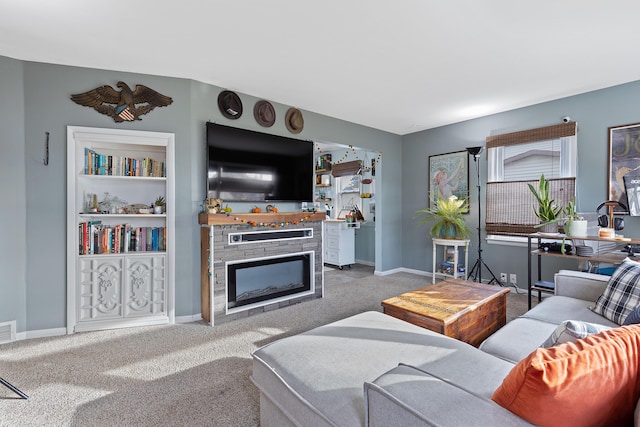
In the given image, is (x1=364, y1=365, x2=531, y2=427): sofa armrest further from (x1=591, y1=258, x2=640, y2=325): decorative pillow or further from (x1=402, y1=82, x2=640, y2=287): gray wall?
(x1=402, y1=82, x2=640, y2=287): gray wall

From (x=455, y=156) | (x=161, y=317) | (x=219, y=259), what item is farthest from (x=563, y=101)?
(x=161, y=317)

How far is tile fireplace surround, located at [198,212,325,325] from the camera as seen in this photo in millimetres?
3055

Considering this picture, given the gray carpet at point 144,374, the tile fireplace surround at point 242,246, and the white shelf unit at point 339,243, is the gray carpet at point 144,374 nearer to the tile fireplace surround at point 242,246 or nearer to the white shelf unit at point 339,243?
the tile fireplace surround at point 242,246

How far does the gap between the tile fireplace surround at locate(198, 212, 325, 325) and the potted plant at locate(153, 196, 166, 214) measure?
1.33 feet

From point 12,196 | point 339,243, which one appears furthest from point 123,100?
point 339,243

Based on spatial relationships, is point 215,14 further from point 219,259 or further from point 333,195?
point 333,195

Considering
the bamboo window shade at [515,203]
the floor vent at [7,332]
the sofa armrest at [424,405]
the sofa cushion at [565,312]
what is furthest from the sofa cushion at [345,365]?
the bamboo window shade at [515,203]

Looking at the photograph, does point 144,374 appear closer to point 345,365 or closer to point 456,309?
point 345,365

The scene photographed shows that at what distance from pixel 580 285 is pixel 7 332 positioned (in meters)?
4.74

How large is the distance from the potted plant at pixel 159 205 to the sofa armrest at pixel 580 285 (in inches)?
146

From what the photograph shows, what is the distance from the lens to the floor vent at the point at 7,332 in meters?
2.58

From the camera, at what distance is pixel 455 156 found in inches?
185

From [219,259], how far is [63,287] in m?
1.39

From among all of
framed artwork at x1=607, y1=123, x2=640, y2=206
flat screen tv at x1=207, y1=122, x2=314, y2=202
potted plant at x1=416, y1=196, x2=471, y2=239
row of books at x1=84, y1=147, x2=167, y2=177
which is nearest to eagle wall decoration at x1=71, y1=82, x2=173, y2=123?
row of books at x1=84, y1=147, x2=167, y2=177
